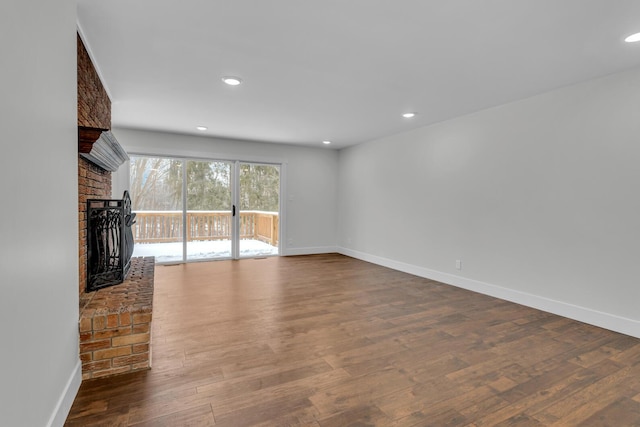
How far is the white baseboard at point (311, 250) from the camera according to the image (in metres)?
6.79

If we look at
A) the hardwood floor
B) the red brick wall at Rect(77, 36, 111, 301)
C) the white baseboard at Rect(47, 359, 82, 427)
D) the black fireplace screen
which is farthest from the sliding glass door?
the white baseboard at Rect(47, 359, 82, 427)

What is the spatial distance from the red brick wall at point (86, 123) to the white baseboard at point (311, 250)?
3943 mm

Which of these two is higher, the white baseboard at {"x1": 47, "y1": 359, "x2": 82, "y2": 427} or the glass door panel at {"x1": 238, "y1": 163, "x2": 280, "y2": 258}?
the glass door panel at {"x1": 238, "y1": 163, "x2": 280, "y2": 258}

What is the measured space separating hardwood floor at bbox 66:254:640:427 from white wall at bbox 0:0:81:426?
0.47 metres

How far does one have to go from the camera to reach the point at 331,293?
4.04 m

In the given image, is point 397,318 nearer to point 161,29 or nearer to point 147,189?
point 161,29

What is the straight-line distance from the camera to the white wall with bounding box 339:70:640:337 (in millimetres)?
2945

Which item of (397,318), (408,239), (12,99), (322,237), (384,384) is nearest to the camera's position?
(12,99)

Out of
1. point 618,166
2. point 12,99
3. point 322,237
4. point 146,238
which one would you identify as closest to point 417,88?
point 618,166

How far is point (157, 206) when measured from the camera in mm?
5633

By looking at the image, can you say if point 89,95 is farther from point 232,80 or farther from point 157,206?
point 157,206

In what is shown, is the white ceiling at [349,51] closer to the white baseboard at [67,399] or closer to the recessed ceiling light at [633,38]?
the recessed ceiling light at [633,38]

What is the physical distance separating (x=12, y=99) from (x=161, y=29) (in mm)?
1460

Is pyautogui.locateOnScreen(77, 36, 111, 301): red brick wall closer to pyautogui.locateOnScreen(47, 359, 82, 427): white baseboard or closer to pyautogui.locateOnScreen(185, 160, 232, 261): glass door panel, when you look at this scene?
pyautogui.locateOnScreen(47, 359, 82, 427): white baseboard
